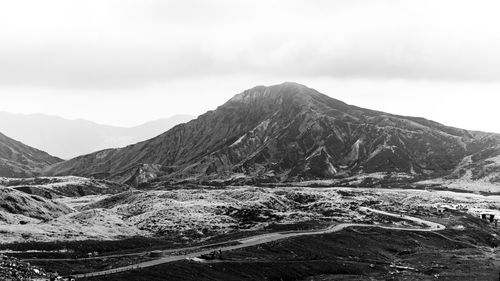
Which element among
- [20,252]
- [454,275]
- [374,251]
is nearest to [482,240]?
[374,251]

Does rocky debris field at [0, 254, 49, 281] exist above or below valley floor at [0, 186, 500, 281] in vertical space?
above

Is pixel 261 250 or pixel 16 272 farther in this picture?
pixel 261 250

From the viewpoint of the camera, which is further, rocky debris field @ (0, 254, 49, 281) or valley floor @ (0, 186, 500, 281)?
valley floor @ (0, 186, 500, 281)

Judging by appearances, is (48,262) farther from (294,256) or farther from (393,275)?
(393,275)

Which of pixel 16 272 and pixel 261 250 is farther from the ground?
pixel 16 272

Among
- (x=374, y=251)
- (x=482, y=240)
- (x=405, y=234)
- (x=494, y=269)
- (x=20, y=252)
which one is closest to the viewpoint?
(x=20, y=252)

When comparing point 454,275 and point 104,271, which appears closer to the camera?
point 104,271

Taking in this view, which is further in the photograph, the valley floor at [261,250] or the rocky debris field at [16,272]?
the valley floor at [261,250]

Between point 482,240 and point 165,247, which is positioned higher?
point 165,247

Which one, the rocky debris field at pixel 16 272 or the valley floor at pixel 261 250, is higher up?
the rocky debris field at pixel 16 272

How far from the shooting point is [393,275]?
116 m

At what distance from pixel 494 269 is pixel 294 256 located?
161 ft

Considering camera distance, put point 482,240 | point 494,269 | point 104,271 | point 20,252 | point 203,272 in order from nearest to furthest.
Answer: point 104,271
point 203,272
point 20,252
point 494,269
point 482,240

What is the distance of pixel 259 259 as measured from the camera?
119000mm
